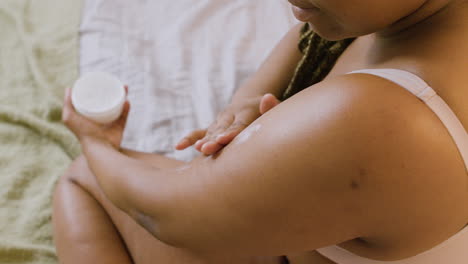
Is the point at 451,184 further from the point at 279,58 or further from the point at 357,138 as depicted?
the point at 279,58

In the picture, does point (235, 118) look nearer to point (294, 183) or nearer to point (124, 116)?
point (124, 116)

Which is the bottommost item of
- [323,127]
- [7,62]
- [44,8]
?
[7,62]

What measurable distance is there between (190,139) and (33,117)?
415 millimetres

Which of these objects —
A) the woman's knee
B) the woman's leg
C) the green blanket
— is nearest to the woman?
the woman's leg

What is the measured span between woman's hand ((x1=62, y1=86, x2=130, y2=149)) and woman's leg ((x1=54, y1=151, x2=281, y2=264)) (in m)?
0.06

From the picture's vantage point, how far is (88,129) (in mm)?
966

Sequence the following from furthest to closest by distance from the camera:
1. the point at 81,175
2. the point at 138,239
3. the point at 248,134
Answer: the point at 81,175
the point at 138,239
the point at 248,134

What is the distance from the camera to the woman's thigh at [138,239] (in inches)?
30.2

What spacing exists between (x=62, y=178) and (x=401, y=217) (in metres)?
0.69

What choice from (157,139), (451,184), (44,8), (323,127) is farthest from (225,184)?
(44,8)

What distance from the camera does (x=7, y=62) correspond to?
47.2 inches

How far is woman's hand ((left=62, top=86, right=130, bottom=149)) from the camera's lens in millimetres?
960

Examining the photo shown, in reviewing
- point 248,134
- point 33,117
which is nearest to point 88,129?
point 33,117

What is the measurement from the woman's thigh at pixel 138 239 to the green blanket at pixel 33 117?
122 mm
